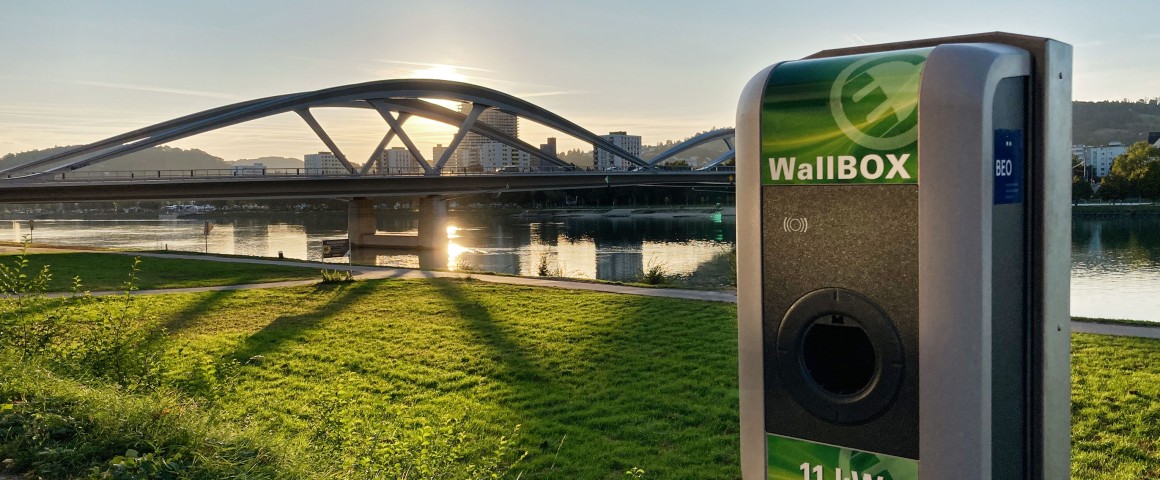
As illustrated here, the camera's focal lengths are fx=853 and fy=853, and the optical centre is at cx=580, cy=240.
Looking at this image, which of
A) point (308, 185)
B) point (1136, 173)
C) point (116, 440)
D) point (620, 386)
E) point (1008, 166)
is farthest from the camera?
point (1136, 173)

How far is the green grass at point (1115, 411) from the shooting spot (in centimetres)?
504

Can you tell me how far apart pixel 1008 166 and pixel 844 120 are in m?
0.40

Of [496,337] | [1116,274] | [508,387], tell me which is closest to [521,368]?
[508,387]

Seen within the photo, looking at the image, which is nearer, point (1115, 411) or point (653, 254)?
point (1115, 411)

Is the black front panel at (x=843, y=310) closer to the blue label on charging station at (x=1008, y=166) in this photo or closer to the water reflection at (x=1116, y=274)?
the blue label on charging station at (x=1008, y=166)

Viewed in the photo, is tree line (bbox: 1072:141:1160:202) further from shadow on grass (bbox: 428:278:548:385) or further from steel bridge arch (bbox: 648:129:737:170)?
shadow on grass (bbox: 428:278:548:385)

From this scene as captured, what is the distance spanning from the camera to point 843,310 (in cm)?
219

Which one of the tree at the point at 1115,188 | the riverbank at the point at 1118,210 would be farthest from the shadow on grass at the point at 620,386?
the tree at the point at 1115,188

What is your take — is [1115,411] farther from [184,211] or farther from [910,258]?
[184,211]

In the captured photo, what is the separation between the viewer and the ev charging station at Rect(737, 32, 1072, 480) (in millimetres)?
2020

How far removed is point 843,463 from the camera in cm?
223

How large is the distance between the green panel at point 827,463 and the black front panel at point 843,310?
0.9 inches

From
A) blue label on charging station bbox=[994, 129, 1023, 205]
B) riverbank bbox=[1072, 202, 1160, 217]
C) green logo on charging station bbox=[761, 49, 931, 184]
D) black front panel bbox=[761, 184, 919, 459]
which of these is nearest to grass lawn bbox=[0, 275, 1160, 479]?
black front panel bbox=[761, 184, 919, 459]

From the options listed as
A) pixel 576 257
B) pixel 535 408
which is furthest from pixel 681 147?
pixel 535 408
